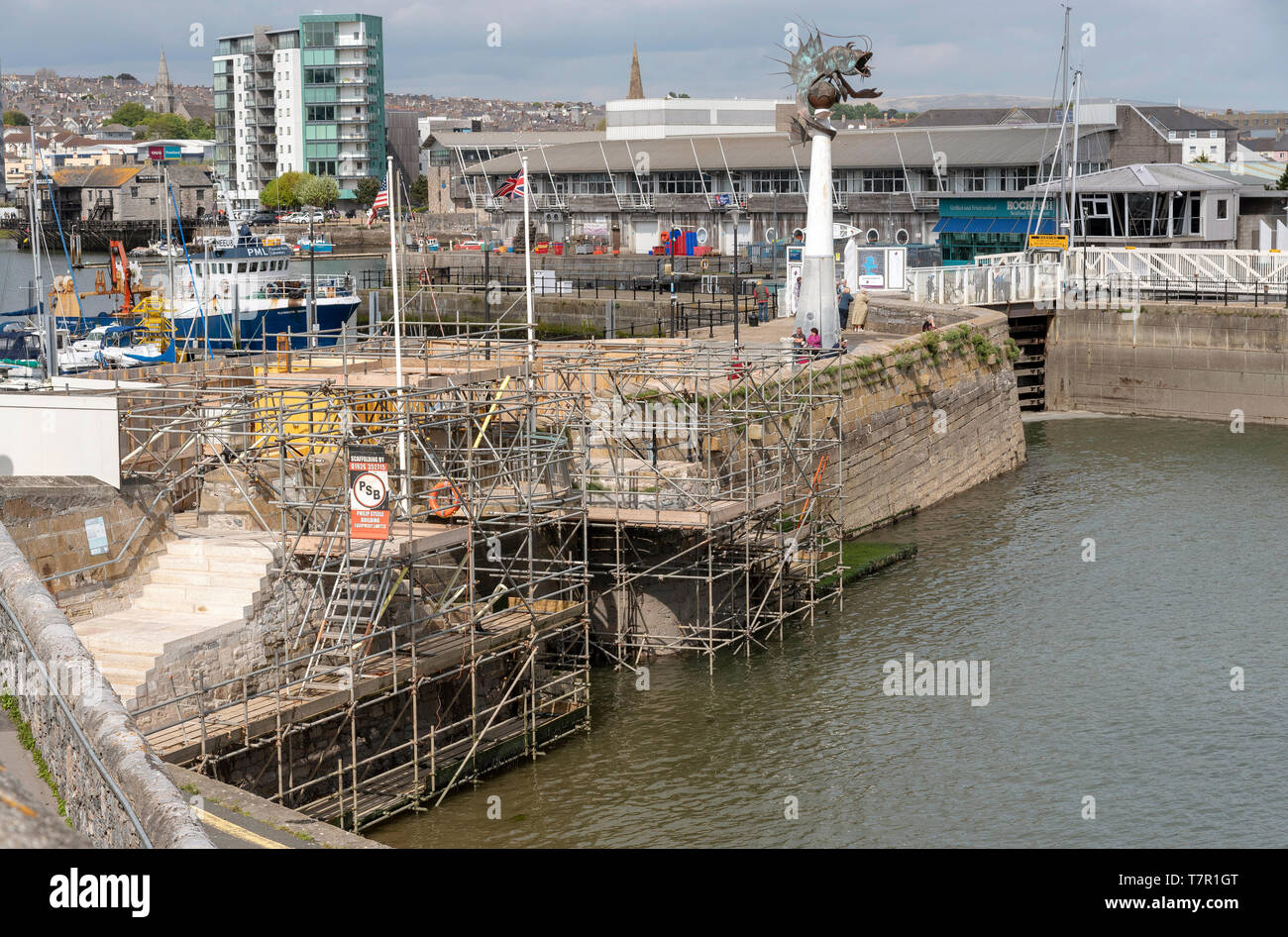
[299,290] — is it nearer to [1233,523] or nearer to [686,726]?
[1233,523]

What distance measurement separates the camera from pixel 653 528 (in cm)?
2347

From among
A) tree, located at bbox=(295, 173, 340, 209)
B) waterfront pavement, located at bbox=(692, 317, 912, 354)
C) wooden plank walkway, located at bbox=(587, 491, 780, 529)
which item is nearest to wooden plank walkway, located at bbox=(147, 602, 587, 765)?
wooden plank walkway, located at bbox=(587, 491, 780, 529)

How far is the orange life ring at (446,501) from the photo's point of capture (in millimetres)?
19377

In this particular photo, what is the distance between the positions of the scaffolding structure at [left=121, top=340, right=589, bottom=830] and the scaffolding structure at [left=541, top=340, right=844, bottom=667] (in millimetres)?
830

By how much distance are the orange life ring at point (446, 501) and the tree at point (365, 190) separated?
414 feet

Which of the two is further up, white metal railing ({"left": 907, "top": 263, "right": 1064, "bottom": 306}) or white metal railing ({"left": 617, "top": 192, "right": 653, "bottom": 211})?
white metal railing ({"left": 617, "top": 192, "right": 653, "bottom": 211})

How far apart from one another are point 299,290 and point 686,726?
39.6m

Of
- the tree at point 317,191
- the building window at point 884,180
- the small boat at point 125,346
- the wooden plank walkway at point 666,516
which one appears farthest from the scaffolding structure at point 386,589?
the tree at point 317,191

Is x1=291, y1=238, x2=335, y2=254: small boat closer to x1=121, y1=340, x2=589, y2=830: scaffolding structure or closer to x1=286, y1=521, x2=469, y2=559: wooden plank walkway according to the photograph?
x1=121, y1=340, x2=589, y2=830: scaffolding structure

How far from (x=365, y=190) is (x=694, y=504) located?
415ft

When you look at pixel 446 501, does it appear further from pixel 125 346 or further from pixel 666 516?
pixel 125 346

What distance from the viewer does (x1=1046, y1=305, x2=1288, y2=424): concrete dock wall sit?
4544 cm

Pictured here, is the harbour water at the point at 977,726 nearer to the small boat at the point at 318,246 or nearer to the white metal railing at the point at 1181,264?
the white metal railing at the point at 1181,264

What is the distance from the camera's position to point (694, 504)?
23062 mm
